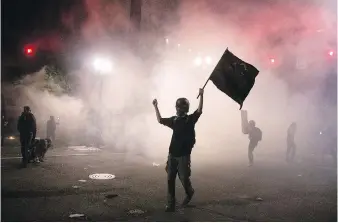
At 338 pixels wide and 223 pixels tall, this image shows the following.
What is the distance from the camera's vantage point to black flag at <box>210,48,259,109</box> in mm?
5668

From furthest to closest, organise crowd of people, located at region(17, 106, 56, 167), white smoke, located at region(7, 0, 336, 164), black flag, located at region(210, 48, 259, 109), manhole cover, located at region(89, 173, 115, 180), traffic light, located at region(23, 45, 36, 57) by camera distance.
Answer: traffic light, located at region(23, 45, 36, 57) < white smoke, located at region(7, 0, 336, 164) < crowd of people, located at region(17, 106, 56, 167) < manhole cover, located at region(89, 173, 115, 180) < black flag, located at region(210, 48, 259, 109)

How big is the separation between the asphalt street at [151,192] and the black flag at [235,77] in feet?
6.54

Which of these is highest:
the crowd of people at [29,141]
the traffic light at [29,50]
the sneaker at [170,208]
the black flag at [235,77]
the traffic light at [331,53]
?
the traffic light at [29,50]

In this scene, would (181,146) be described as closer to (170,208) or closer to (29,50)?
(170,208)

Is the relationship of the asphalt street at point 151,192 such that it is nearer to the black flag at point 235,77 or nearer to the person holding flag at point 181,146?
the person holding flag at point 181,146

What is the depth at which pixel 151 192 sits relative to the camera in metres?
6.76

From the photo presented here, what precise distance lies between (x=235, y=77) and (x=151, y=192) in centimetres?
286

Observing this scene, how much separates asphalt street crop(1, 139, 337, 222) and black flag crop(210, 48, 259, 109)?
1993 mm

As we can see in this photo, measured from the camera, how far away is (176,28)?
18.8m

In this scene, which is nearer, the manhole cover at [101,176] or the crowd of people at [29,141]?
the manhole cover at [101,176]

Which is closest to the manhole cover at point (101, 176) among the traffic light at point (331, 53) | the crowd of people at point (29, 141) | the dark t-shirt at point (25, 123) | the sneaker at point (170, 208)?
the crowd of people at point (29, 141)

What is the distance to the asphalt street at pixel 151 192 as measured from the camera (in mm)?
5327

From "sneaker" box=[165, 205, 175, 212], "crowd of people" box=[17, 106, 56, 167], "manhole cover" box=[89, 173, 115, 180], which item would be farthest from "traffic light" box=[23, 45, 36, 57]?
"sneaker" box=[165, 205, 175, 212]

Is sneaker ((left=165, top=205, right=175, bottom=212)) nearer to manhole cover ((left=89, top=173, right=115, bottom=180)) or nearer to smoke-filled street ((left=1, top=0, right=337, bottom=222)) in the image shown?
smoke-filled street ((left=1, top=0, right=337, bottom=222))
